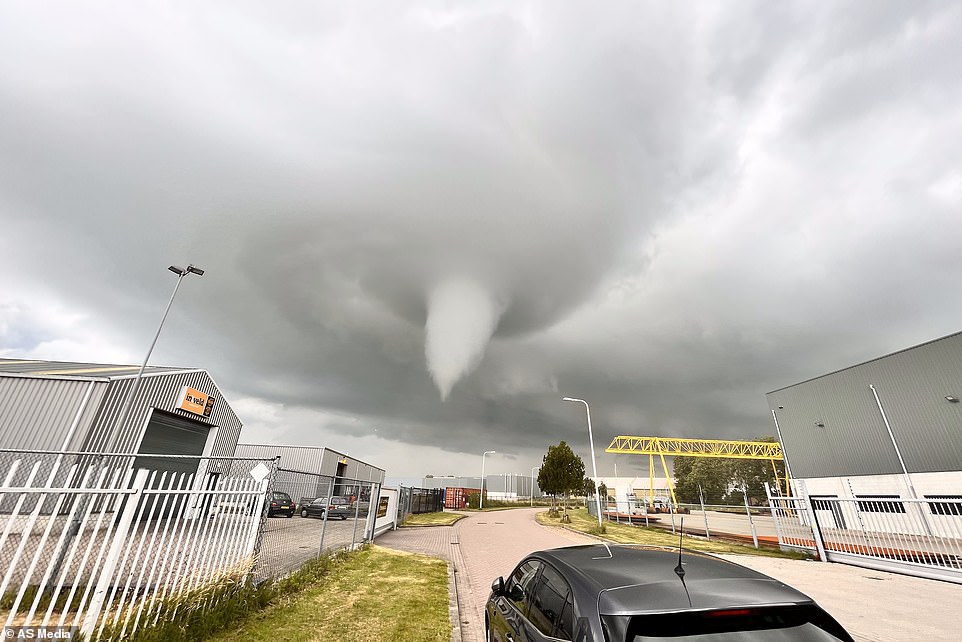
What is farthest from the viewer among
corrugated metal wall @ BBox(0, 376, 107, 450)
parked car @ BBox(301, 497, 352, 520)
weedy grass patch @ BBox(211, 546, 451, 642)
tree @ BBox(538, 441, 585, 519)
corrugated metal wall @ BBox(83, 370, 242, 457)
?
tree @ BBox(538, 441, 585, 519)

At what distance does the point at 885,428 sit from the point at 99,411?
4318 cm

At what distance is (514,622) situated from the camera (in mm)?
4211

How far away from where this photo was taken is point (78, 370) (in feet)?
67.0

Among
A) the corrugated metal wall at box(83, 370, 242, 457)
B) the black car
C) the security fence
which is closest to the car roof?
the black car

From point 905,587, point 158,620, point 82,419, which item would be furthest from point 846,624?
point 82,419

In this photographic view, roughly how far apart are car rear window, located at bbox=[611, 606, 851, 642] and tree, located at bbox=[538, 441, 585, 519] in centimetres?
3899

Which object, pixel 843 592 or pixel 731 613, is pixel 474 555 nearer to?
pixel 843 592

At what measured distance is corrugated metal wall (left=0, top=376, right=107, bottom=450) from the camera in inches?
647

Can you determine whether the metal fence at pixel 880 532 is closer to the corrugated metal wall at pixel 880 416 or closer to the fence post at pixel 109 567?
the corrugated metal wall at pixel 880 416

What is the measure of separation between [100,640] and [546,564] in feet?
14.9

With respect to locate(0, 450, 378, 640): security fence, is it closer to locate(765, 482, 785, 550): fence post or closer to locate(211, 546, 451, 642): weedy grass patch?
locate(211, 546, 451, 642): weedy grass patch

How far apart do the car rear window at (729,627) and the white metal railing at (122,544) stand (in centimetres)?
423

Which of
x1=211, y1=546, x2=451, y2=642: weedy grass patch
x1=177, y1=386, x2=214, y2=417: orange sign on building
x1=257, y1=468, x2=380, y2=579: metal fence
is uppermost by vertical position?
x1=177, y1=386, x2=214, y2=417: orange sign on building

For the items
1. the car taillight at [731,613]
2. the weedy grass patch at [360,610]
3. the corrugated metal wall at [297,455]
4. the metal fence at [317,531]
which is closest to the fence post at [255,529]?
the metal fence at [317,531]
